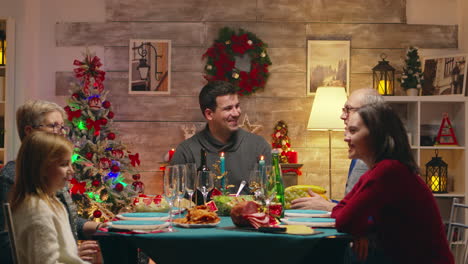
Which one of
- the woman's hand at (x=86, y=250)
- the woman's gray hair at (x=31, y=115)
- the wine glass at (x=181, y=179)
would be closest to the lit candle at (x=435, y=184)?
the wine glass at (x=181, y=179)

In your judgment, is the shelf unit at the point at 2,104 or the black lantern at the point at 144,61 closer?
the shelf unit at the point at 2,104

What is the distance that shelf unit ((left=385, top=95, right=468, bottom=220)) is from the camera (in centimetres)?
551

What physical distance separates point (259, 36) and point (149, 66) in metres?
1.10

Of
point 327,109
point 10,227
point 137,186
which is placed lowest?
point 137,186

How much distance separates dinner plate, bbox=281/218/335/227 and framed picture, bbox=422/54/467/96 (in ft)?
11.1

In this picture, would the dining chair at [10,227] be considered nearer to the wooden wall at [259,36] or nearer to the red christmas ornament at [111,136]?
the red christmas ornament at [111,136]

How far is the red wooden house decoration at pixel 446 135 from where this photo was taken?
5.58 meters

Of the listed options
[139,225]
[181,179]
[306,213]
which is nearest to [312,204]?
[306,213]

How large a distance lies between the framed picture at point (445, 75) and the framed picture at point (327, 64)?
0.74 meters

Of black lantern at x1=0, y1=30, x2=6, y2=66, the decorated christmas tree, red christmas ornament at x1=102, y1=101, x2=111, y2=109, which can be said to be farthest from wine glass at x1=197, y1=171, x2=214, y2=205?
black lantern at x1=0, y1=30, x2=6, y2=66

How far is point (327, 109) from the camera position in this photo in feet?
18.3

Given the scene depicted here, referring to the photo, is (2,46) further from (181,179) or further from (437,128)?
(437,128)

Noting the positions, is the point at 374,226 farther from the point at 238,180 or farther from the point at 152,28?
the point at 152,28

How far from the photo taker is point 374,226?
2.49 metres
